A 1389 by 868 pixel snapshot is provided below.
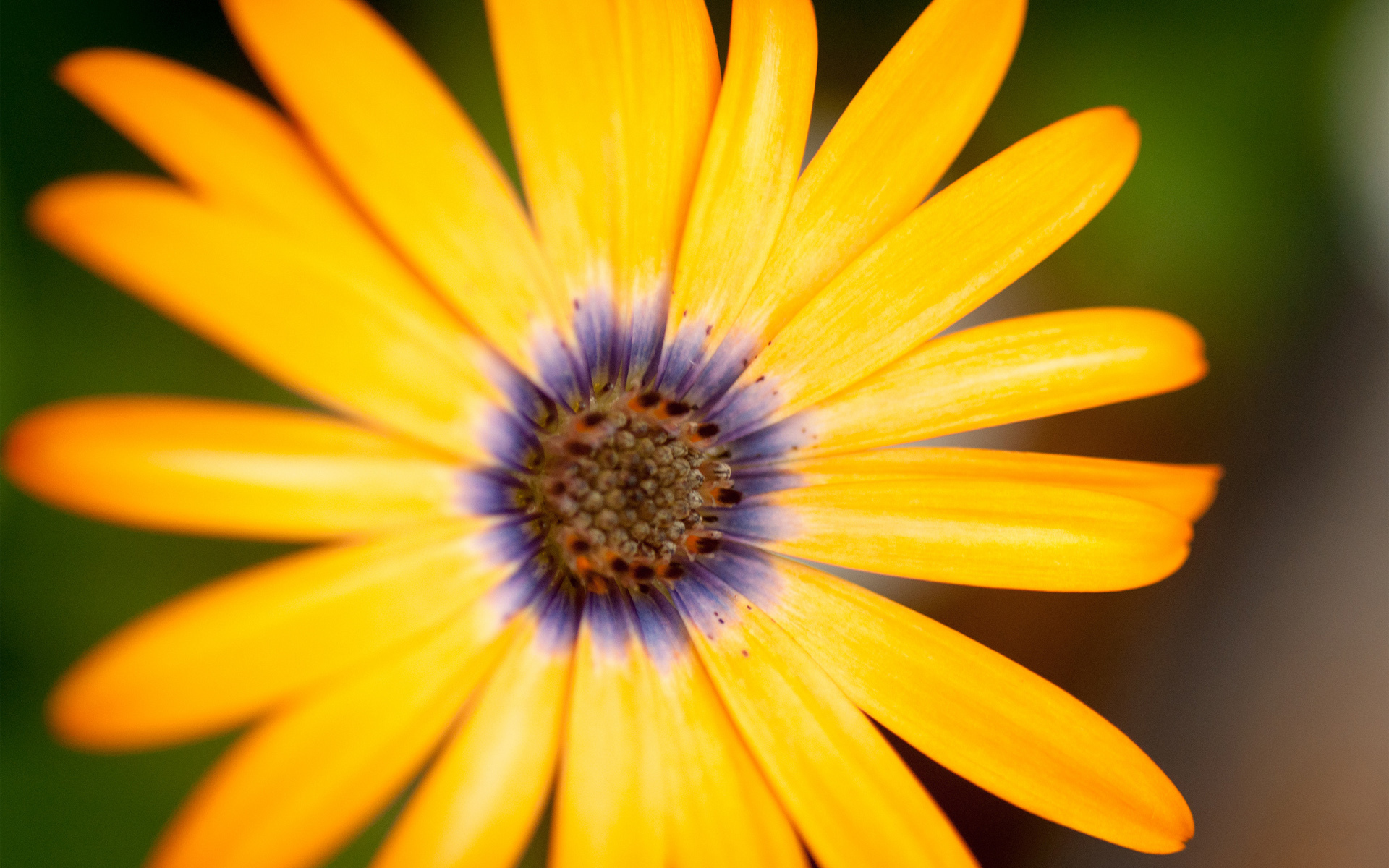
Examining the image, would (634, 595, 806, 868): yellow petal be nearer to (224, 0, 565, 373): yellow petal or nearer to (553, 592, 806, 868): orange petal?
(553, 592, 806, 868): orange petal

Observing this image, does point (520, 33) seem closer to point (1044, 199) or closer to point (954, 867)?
point (1044, 199)

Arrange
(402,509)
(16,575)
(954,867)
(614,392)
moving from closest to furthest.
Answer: (402,509) → (954,867) → (614,392) → (16,575)

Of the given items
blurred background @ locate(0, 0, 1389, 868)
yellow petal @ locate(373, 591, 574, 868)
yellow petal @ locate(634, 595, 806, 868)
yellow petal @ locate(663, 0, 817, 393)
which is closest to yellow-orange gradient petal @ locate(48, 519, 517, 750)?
yellow petal @ locate(373, 591, 574, 868)

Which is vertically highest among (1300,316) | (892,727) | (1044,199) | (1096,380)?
(1300,316)

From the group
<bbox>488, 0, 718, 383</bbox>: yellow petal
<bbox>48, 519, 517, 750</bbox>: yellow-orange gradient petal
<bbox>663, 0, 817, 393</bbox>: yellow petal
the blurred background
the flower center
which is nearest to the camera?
<bbox>48, 519, 517, 750</bbox>: yellow-orange gradient petal

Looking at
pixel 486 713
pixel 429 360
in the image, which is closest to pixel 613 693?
pixel 486 713

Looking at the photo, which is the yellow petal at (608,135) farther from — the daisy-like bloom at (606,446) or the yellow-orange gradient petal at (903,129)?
the yellow-orange gradient petal at (903,129)
